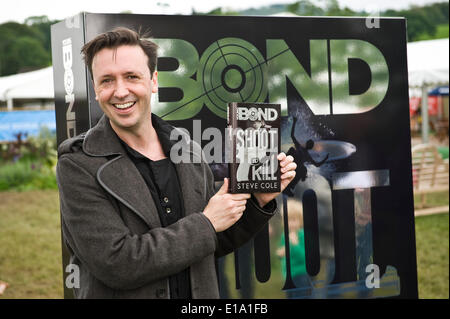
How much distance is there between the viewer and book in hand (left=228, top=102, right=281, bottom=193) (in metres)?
2.04

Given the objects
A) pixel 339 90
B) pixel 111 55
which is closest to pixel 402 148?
pixel 339 90

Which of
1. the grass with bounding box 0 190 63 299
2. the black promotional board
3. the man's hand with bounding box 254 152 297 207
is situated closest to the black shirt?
the man's hand with bounding box 254 152 297 207

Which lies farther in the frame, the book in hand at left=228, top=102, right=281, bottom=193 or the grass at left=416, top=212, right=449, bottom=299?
the grass at left=416, top=212, right=449, bottom=299

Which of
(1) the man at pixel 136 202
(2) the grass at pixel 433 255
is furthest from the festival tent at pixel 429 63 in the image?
(1) the man at pixel 136 202

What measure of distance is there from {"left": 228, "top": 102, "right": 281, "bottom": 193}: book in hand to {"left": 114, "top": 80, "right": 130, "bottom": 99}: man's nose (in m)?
0.37

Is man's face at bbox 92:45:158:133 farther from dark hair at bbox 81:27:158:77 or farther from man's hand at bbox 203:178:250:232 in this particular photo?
man's hand at bbox 203:178:250:232

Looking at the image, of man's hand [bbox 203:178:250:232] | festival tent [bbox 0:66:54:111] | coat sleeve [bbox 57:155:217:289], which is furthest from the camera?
festival tent [bbox 0:66:54:111]

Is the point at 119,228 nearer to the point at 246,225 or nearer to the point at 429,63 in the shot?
the point at 246,225

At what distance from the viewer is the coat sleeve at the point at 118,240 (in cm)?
183

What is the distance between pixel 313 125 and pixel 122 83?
71.0 inches

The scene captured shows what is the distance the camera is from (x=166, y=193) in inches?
80.2

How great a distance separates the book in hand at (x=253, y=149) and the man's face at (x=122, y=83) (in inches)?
12.8

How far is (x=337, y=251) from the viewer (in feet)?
11.9
